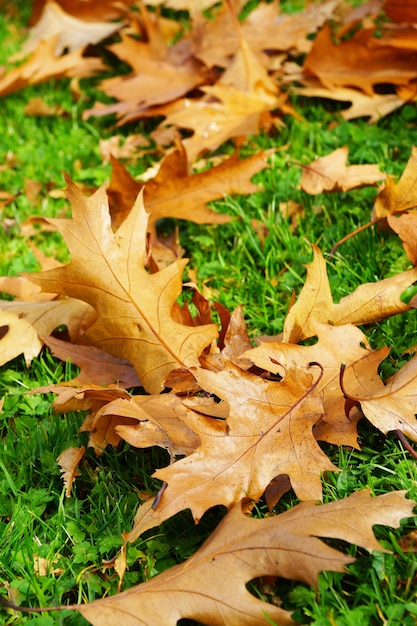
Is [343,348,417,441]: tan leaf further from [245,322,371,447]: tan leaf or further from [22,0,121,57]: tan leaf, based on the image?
[22,0,121,57]: tan leaf

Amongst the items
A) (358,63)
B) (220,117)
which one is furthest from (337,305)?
(358,63)

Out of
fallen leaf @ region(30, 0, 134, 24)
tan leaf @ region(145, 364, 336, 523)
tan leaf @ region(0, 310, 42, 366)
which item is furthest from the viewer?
fallen leaf @ region(30, 0, 134, 24)

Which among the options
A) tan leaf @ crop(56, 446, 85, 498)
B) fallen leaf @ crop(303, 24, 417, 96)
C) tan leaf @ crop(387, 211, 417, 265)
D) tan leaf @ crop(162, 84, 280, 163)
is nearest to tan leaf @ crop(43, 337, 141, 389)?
tan leaf @ crop(56, 446, 85, 498)

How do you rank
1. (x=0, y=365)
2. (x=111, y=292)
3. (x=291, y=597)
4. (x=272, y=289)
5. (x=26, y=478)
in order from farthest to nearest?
(x=272, y=289), (x=0, y=365), (x=111, y=292), (x=26, y=478), (x=291, y=597)

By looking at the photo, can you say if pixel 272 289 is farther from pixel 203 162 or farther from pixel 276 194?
pixel 203 162

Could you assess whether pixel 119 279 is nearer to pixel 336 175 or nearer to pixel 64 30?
pixel 336 175

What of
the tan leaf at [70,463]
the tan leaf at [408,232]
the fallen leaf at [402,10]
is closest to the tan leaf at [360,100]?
the fallen leaf at [402,10]

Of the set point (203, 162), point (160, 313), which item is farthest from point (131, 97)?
point (160, 313)
